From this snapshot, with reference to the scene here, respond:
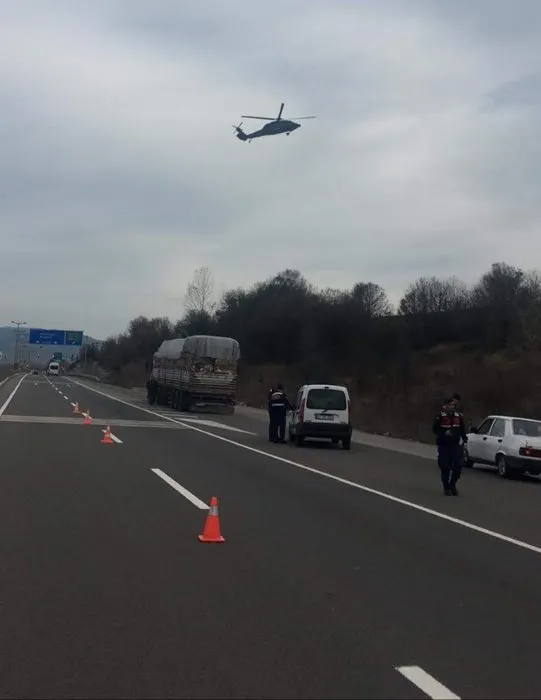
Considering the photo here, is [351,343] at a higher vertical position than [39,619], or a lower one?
higher

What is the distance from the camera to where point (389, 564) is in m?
9.45

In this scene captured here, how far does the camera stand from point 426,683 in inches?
224

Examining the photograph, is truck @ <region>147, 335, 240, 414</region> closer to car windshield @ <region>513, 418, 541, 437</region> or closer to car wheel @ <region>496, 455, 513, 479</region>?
car windshield @ <region>513, 418, 541, 437</region>

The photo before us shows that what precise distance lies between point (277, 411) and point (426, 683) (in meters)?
22.0

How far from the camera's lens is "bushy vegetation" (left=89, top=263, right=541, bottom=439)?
41.9 metres

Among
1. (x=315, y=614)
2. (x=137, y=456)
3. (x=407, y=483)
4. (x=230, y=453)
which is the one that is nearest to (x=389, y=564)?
(x=315, y=614)

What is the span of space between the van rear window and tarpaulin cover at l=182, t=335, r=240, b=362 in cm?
1812

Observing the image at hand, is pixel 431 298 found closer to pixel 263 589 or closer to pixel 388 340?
pixel 388 340

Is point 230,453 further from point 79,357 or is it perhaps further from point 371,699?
point 79,357

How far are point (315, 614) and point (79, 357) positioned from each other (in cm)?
19393

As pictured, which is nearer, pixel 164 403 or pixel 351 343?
pixel 164 403

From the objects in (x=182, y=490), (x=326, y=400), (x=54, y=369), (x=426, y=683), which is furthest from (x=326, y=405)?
(x=54, y=369)

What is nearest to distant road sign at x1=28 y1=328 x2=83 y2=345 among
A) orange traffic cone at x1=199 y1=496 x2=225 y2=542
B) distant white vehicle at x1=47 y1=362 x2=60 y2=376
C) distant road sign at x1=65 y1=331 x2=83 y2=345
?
distant road sign at x1=65 y1=331 x2=83 y2=345

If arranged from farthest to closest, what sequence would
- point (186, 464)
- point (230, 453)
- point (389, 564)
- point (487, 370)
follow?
point (487, 370) → point (230, 453) → point (186, 464) → point (389, 564)
